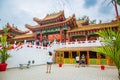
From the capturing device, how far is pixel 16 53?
47.7 feet

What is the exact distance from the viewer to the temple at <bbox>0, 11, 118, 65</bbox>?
18.2 m

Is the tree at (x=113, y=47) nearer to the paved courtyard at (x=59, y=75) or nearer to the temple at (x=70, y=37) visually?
the paved courtyard at (x=59, y=75)

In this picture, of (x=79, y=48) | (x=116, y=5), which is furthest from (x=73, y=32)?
(x=116, y=5)

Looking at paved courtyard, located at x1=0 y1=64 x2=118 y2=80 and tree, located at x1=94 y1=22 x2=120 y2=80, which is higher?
tree, located at x1=94 y1=22 x2=120 y2=80

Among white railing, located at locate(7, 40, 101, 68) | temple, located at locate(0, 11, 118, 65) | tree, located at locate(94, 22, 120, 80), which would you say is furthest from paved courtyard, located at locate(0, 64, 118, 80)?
temple, located at locate(0, 11, 118, 65)

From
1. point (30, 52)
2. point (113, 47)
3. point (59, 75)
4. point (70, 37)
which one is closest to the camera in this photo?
point (113, 47)

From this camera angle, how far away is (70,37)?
23672 mm

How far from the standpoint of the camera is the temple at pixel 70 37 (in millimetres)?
18203

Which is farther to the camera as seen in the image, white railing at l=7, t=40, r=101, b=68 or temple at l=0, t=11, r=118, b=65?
temple at l=0, t=11, r=118, b=65

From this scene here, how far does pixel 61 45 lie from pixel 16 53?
26.3ft

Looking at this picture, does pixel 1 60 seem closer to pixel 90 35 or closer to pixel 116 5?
pixel 90 35

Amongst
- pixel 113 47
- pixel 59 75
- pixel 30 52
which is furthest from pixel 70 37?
pixel 113 47

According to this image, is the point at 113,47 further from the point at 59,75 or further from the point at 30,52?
the point at 30,52

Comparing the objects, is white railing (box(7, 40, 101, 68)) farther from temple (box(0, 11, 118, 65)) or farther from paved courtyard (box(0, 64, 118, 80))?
paved courtyard (box(0, 64, 118, 80))
